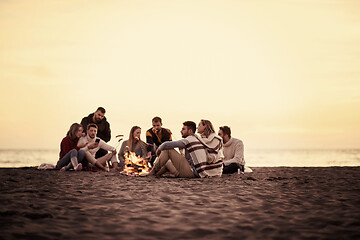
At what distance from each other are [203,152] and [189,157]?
49cm

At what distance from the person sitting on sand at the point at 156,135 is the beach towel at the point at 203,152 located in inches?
112

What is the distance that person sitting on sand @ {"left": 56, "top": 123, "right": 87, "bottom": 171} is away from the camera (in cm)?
1125

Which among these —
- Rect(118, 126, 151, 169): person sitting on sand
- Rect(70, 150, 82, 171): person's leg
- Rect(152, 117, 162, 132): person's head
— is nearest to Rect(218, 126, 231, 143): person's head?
Rect(152, 117, 162, 132): person's head

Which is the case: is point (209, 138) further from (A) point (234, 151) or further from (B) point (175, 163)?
(A) point (234, 151)

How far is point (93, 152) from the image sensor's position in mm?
11844

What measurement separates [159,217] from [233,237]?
1230 millimetres

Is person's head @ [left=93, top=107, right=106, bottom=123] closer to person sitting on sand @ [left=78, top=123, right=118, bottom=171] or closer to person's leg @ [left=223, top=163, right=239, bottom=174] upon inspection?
person sitting on sand @ [left=78, top=123, right=118, bottom=171]

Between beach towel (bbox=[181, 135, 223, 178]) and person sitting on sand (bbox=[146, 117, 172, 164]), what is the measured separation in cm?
286

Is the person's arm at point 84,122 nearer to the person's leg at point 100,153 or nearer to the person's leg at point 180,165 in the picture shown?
the person's leg at point 100,153

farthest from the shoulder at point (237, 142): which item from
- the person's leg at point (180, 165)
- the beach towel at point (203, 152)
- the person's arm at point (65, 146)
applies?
the person's arm at point (65, 146)

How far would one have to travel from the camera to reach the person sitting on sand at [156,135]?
12320 millimetres

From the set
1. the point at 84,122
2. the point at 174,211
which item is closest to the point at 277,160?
the point at 84,122

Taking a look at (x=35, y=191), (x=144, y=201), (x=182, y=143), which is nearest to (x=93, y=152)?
(x=182, y=143)

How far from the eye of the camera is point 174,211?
5.29 m
